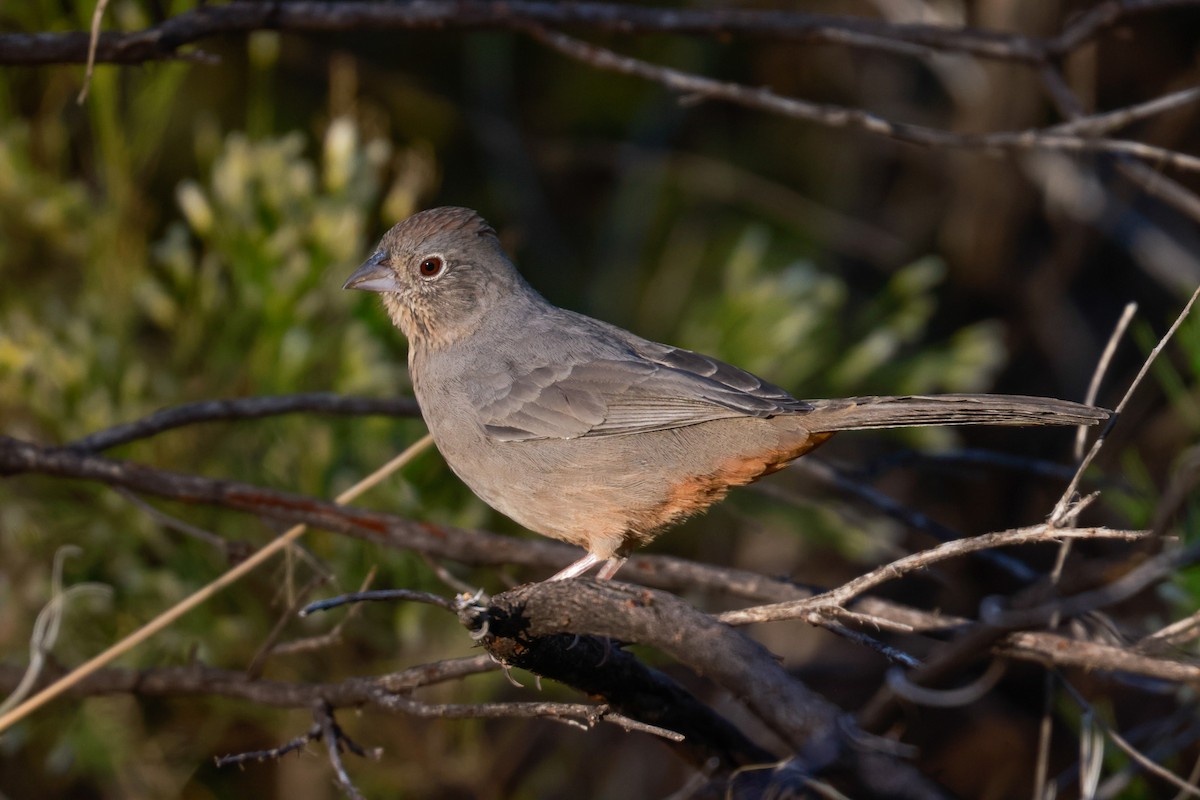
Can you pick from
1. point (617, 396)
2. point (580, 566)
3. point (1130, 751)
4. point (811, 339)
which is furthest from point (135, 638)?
point (811, 339)

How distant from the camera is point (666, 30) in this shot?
373 cm

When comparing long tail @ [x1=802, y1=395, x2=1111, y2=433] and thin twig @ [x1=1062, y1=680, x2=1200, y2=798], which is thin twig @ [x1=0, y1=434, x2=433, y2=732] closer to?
long tail @ [x1=802, y1=395, x2=1111, y2=433]

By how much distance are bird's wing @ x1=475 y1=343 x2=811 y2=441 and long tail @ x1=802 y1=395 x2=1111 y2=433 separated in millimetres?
240

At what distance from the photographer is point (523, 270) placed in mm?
6387

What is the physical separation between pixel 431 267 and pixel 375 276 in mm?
191

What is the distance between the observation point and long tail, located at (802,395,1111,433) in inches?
102

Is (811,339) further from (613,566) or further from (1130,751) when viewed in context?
(1130,751)

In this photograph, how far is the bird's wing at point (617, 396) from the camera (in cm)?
339

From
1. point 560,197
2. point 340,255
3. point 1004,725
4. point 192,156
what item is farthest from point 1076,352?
point 192,156

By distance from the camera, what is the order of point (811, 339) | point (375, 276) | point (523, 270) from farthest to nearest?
1. point (523, 270)
2. point (811, 339)
3. point (375, 276)

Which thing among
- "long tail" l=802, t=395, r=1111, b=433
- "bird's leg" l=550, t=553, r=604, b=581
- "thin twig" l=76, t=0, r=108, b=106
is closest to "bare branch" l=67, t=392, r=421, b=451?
"bird's leg" l=550, t=553, r=604, b=581

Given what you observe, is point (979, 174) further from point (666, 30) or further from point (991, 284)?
point (666, 30)

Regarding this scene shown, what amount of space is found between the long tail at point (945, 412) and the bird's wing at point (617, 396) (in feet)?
0.79

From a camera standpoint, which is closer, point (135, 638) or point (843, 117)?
point (135, 638)
